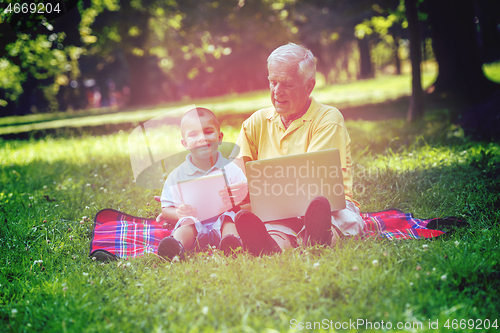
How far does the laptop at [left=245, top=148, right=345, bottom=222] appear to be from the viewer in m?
2.42

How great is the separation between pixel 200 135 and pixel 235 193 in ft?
1.77

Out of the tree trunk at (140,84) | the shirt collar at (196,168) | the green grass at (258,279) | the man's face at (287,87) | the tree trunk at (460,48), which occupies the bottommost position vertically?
the green grass at (258,279)

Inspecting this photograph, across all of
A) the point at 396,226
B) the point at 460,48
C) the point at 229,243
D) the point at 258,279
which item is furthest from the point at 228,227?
the point at 460,48

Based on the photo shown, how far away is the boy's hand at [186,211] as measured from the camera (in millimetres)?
2746

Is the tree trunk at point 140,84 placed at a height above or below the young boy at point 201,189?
above

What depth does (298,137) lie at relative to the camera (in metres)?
2.83

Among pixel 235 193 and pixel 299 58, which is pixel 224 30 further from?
pixel 235 193

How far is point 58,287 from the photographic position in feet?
8.02

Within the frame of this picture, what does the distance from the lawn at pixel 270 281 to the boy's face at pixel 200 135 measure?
2.67 feet

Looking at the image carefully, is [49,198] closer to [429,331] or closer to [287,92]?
[287,92]

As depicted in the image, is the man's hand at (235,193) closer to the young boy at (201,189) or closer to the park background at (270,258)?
the young boy at (201,189)

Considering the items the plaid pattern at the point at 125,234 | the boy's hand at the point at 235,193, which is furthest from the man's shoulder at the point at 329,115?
the plaid pattern at the point at 125,234

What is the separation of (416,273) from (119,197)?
3.36 metres

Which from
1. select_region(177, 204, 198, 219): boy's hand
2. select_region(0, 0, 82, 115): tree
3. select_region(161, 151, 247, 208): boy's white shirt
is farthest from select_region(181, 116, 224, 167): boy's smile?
select_region(0, 0, 82, 115): tree
